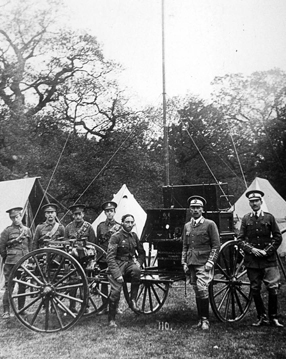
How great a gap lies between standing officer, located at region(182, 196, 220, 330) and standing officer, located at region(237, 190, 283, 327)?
1.68 feet

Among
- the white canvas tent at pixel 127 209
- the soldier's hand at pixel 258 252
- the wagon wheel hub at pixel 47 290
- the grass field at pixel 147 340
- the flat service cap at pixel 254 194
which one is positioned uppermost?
the white canvas tent at pixel 127 209

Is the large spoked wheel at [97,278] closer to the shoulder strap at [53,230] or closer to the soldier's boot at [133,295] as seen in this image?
the soldier's boot at [133,295]

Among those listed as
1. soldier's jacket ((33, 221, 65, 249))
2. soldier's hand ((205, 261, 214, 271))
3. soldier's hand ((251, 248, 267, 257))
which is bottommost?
soldier's hand ((205, 261, 214, 271))

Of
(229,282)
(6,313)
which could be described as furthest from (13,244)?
(229,282)

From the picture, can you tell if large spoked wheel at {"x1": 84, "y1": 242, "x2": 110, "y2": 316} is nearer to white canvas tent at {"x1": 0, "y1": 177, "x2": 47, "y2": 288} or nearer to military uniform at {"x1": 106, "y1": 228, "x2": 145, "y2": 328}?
military uniform at {"x1": 106, "y1": 228, "x2": 145, "y2": 328}

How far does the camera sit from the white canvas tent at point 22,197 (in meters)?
9.20

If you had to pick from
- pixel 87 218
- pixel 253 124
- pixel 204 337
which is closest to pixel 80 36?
pixel 87 218

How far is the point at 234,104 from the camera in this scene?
24.7 meters

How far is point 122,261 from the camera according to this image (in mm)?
5613

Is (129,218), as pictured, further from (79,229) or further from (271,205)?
(271,205)

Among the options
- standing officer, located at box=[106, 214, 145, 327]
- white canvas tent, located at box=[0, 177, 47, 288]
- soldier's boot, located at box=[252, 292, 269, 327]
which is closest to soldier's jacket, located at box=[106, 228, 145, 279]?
standing officer, located at box=[106, 214, 145, 327]

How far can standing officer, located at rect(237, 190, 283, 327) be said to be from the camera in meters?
5.29

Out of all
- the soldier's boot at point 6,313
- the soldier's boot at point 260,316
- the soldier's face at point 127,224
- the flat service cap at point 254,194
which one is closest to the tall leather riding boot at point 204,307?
the soldier's boot at point 260,316

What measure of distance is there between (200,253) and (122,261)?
1.06 metres
